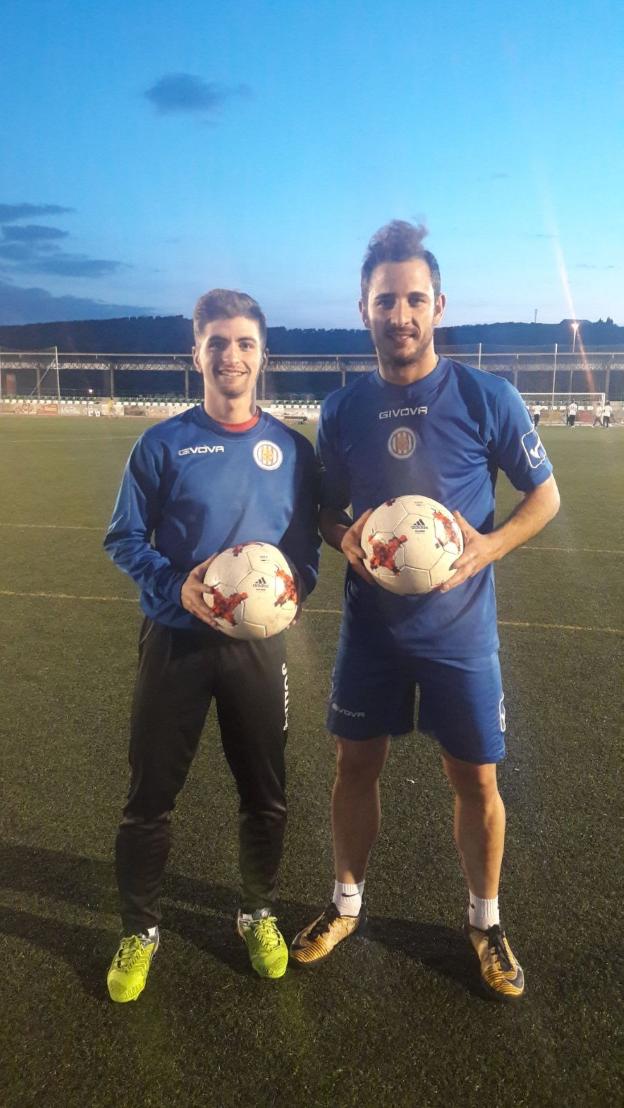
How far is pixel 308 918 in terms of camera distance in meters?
3.10

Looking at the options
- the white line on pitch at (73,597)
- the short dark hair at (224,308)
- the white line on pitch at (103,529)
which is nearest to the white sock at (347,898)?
the short dark hair at (224,308)

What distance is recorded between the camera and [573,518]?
12727 mm

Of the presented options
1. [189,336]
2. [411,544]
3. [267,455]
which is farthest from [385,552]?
[189,336]

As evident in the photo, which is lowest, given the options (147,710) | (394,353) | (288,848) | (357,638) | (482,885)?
(288,848)

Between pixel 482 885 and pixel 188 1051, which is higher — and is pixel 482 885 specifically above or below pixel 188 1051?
above

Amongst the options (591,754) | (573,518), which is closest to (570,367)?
(573,518)

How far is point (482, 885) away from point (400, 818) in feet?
2.97

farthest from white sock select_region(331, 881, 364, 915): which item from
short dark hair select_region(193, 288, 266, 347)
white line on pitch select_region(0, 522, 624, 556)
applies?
white line on pitch select_region(0, 522, 624, 556)

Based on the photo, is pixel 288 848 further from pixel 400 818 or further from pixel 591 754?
pixel 591 754

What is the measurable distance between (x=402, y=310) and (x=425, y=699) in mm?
1334

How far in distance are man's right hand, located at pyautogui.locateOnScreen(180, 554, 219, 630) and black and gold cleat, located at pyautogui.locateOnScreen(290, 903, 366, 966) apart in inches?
47.2

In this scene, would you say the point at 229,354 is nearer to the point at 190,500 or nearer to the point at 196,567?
the point at 190,500

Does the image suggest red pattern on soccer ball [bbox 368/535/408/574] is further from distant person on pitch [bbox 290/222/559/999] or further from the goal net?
the goal net

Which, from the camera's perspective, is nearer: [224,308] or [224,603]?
[224,603]
